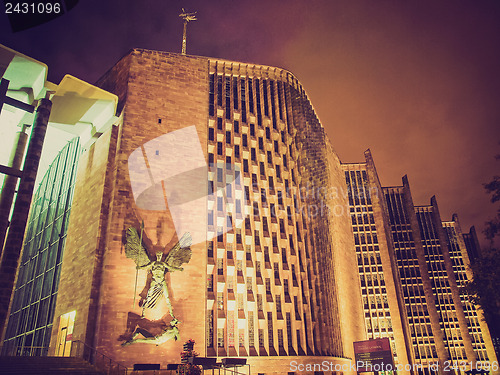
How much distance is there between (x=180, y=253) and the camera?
1956 cm

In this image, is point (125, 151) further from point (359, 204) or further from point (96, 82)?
point (359, 204)

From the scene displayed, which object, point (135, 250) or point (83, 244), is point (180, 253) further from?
point (83, 244)

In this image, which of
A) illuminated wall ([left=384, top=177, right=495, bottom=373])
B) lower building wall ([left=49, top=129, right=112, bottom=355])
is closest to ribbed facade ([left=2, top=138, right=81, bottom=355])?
lower building wall ([left=49, top=129, right=112, bottom=355])

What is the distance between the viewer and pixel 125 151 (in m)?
21.0

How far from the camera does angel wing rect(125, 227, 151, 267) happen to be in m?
18.6

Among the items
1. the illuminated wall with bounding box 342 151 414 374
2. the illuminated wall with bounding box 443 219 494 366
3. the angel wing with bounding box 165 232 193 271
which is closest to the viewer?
the angel wing with bounding box 165 232 193 271

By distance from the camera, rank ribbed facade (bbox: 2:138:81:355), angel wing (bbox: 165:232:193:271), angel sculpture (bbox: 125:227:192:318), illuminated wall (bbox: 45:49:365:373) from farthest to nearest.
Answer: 1. ribbed facade (bbox: 2:138:81:355)
2. angel wing (bbox: 165:232:193:271)
3. illuminated wall (bbox: 45:49:365:373)
4. angel sculpture (bbox: 125:227:192:318)

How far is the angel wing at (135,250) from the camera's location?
18.6 m

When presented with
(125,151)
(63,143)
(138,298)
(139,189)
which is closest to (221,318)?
(138,298)

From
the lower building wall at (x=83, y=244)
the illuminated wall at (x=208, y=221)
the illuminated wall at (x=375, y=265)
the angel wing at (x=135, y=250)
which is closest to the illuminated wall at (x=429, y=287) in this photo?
the illuminated wall at (x=375, y=265)

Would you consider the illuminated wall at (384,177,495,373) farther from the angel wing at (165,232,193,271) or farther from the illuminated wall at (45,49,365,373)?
the angel wing at (165,232,193,271)

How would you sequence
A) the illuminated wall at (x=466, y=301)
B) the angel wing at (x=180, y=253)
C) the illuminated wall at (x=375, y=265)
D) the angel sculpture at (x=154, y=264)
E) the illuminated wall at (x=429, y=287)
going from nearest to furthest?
the angel sculpture at (x=154, y=264)
the angel wing at (x=180, y=253)
the illuminated wall at (x=375, y=265)
the illuminated wall at (x=429, y=287)
the illuminated wall at (x=466, y=301)

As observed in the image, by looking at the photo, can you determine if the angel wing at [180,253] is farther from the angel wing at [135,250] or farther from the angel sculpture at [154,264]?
the angel wing at [135,250]

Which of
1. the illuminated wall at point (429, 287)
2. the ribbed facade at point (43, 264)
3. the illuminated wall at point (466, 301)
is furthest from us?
the illuminated wall at point (466, 301)
